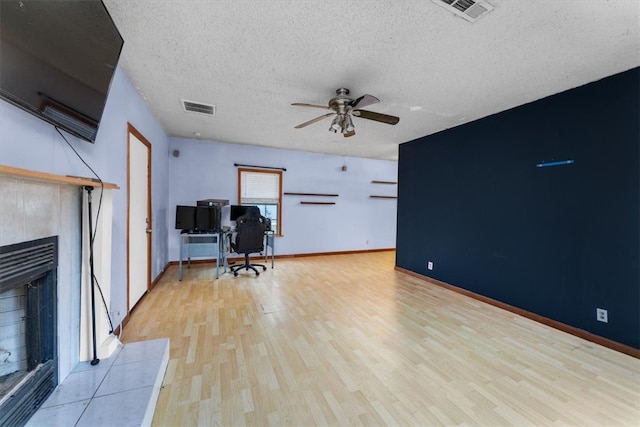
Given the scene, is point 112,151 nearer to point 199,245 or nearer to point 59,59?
point 59,59

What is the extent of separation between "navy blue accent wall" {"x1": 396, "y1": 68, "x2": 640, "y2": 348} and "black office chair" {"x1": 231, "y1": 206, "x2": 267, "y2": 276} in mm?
2913

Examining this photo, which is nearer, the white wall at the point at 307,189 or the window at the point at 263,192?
the white wall at the point at 307,189

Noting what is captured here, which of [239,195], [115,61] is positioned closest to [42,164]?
[115,61]

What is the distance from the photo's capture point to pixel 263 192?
18.4 feet

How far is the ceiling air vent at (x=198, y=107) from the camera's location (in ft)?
10.6

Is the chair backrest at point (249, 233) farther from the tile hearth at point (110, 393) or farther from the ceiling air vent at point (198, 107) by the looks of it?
the tile hearth at point (110, 393)

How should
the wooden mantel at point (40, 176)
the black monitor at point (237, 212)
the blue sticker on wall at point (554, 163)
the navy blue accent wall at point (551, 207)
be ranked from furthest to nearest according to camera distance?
the black monitor at point (237, 212)
the blue sticker on wall at point (554, 163)
the navy blue accent wall at point (551, 207)
the wooden mantel at point (40, 176)

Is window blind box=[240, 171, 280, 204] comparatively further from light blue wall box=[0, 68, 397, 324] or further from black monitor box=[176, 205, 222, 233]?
black monitor box=[176, 205, 222, 233]

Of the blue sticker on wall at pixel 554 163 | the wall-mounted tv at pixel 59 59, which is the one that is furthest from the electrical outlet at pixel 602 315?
the wall-mounted tv at pixel 59 59

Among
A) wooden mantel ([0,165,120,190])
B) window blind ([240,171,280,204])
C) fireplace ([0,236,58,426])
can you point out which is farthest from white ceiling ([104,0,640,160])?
window blind ([240,171,280,204])

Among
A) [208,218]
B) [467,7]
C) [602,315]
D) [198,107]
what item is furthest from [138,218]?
[602,315]

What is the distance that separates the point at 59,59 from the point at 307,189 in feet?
16.0

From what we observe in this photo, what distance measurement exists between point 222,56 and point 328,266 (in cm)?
400

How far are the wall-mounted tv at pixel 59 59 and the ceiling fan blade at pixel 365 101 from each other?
73.1 inches
